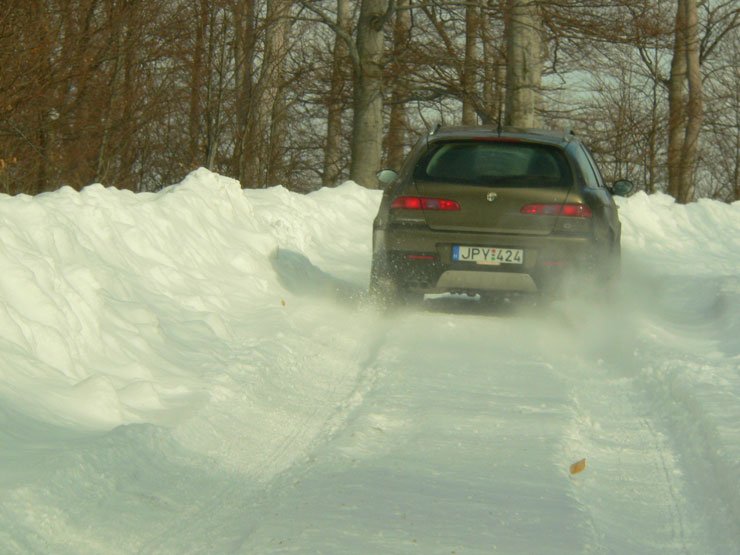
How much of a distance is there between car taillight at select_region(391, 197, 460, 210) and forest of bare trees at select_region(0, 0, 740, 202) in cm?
275

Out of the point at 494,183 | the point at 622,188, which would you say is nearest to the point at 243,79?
the point at 622,188

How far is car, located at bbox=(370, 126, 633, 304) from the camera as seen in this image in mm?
10023

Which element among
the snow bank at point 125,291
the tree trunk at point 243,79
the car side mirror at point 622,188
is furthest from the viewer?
the tree trunk at point 243,79

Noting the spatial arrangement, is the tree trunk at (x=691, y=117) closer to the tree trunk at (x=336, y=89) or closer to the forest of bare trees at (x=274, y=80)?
the forest of bare trees at (x=274, y=80)

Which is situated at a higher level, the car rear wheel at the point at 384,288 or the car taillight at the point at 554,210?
the car taillight at the point at 554,210

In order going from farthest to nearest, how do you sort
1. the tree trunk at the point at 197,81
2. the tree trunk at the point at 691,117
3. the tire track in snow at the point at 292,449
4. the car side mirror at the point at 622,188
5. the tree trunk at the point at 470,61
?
1. the tree trunk at the point at 691,117
2. the tree trunk at the point at 470,61
3. the tree trunk at the point at 197,81
4. the car side mirror at the point at 622,188
5. the tire track in snow at the point at 292,449

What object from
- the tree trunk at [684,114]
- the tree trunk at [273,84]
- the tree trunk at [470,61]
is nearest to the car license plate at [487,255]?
the tree trunk at [273,84]

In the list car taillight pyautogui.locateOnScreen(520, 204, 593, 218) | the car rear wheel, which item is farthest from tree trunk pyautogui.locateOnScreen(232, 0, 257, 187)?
car taillight pyautogui.locateOnScreen(520, 204, 593, 218)

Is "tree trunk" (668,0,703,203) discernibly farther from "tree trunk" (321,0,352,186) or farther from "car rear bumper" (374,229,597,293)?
"car rear bumper" (374,229,597,293)

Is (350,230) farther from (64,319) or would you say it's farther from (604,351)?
(64,319)

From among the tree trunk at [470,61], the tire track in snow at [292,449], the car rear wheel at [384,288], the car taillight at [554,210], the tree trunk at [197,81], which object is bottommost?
the tire track in snow at [292,449]

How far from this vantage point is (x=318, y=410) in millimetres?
6891

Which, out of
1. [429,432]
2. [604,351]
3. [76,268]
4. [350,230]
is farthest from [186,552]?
[350,230]

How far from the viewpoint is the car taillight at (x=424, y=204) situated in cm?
1012
